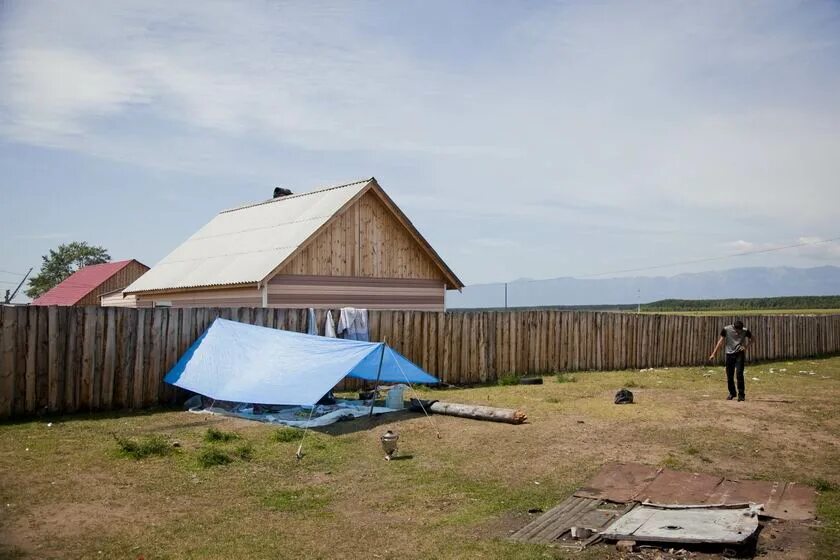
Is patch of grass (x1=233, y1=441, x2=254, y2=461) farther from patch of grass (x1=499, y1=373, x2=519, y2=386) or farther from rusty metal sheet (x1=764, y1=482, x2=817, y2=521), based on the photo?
patch of grass (x1=499, y1=373, x2=519, y2=386)

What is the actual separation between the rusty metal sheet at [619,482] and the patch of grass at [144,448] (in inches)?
214

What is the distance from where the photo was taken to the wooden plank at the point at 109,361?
13.6 meters

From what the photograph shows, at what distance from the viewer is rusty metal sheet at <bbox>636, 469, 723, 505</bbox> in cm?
783

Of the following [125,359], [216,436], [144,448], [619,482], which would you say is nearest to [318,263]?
[125,359]

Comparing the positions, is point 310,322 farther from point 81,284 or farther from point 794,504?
point 81,284

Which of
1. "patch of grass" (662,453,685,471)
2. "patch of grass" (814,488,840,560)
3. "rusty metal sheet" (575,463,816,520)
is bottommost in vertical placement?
"patch of grass" (814,488,840,560)

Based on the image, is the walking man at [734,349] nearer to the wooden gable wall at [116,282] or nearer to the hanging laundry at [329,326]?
the hanging laundry at [329,326]

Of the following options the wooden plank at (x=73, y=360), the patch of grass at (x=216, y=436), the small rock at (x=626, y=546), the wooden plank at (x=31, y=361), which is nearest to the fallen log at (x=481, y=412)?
the patch of grass at (x=216, y=436)

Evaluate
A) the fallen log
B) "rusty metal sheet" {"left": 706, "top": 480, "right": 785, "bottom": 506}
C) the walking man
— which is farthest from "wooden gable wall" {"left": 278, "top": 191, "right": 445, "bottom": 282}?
"rusty metal sheet" {"left": 706, "top": 480, "right": 785, "bottom": 506}

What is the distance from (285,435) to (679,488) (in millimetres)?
5688

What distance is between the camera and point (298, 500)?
8.07m

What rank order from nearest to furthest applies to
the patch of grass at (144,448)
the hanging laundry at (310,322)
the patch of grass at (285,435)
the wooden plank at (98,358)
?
1. the patch of grass at (144,448)
2. the patch of grass at (285,435)
3. the wooden plank at (98,358)
4. the hanging laundry at (310,322)

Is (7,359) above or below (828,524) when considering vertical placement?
above

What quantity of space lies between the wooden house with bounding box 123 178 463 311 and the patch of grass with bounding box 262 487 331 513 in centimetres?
1121
